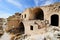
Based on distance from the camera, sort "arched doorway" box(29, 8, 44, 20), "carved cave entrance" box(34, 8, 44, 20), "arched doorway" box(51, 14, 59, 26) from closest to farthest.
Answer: "arched doorway" box(51, 14, 59, 26)
"arched doorway" box(29, 8, 44, 20)
"carved cave entrance" box(34, 8, 44, 20)

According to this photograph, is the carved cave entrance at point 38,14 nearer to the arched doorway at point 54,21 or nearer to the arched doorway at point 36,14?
the arched doorway at point 36,14

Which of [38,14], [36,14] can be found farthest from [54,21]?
[36,14]

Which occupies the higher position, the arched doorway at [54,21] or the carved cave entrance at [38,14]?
the carved cave entrance at [38,14]

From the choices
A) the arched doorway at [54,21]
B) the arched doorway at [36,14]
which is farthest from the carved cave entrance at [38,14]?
the arched doorway at [54,21]

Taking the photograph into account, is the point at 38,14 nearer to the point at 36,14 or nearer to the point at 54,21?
the point at 36,14

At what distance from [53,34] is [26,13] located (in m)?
15.3

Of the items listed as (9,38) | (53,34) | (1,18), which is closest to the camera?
(53,34)

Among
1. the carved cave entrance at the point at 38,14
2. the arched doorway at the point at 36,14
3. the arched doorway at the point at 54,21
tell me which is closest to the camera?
the arched doorway at the point at 54,21

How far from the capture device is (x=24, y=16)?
3584 centimetres

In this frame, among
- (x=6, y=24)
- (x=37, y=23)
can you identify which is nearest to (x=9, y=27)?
(x=6, y=24)

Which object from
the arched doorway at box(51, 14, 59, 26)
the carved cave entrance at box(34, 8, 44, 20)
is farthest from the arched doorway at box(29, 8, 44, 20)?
the arched doorway at box(51, 14, 59, 26)

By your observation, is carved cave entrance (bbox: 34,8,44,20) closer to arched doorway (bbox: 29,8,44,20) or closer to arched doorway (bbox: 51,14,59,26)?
arched doorway (bbox: 29,8,44,20)

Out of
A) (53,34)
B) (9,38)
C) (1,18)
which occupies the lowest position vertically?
(9,38)

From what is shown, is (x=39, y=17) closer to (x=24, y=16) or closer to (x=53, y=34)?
(x=24, y=16)
